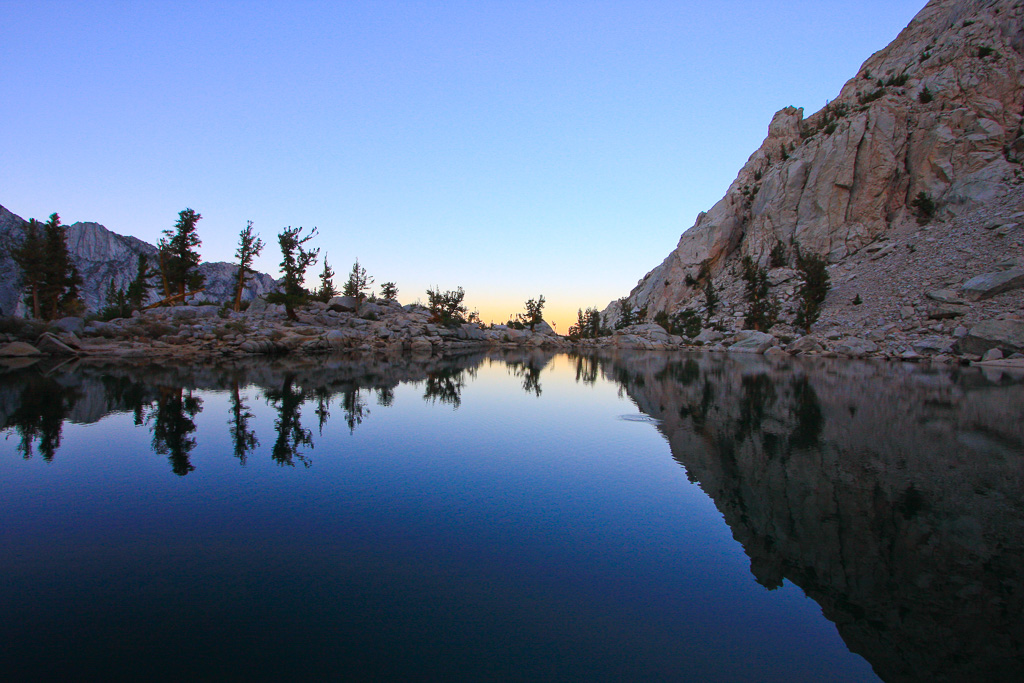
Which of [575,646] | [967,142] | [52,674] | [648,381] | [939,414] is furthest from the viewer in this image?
[967,142]

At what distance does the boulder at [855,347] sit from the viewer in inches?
1552

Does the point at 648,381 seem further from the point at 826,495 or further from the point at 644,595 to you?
the point at 644,595

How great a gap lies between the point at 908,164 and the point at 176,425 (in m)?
76.7

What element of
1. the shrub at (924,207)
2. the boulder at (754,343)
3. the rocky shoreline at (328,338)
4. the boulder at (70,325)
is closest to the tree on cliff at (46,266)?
the rocky shoreline at (328,338)

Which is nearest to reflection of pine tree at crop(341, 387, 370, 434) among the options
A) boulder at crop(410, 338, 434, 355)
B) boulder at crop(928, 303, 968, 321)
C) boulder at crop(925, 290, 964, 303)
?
boulder at crop(410, 338, 434, 355)

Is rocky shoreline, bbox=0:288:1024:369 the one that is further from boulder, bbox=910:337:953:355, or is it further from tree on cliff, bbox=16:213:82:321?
tree on cliff, bbox=16:213:82:321

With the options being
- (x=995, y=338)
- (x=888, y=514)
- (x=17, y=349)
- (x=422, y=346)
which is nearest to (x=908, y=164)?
(x=995, y=338)

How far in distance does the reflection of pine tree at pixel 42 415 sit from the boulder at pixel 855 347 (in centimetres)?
4577

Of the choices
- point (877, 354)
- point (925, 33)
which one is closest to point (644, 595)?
point (877, 354)

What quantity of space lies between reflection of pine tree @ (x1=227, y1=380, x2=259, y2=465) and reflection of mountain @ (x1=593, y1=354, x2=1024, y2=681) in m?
7.55

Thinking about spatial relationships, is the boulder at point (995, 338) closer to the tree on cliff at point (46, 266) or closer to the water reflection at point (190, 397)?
the water reflection at point (190, 397)

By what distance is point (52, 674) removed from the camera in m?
3.09

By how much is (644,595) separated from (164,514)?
5.26 m

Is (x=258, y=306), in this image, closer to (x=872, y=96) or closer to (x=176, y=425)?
(x=176, y=425)
